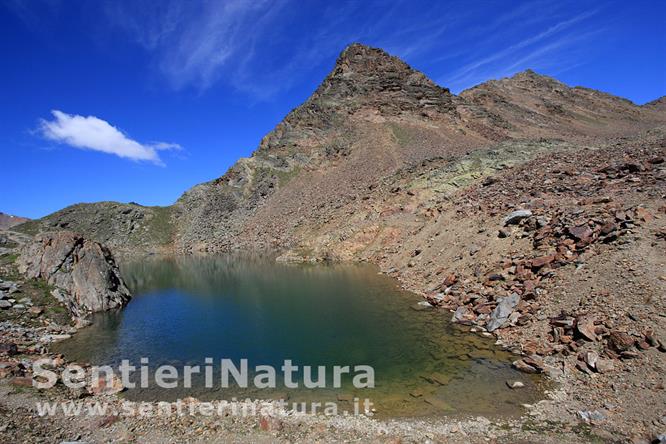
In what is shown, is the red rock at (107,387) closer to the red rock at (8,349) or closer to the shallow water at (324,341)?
the shallow water at (324,341)

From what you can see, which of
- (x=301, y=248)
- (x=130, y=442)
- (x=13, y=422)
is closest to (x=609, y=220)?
(x=130, y=442)

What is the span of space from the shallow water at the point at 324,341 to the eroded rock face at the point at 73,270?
197 cm

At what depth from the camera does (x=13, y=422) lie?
11.0 m

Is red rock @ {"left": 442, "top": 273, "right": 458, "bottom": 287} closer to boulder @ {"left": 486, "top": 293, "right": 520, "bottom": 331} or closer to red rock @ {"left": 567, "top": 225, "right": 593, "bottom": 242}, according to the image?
boulder @ {"left": 486, "top": 293, "right": 520, "bottom": 331}

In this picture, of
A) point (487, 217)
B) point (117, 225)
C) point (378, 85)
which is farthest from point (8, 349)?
point (378, 85)

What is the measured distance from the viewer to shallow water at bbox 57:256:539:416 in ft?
45.7

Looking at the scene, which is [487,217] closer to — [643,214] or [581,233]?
[581,233]

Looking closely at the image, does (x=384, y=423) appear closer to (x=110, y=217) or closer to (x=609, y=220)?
(x=609, y=220)

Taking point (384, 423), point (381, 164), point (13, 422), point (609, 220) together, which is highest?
point (381, 164)

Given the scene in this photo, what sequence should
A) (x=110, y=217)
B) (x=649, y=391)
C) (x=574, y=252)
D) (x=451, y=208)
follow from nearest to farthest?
1. (x=649, y=391)
2. (x=574, y=252)
3. (x=451, y=208)
4. (x=110, y=217)

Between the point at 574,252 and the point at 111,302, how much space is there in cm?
3450

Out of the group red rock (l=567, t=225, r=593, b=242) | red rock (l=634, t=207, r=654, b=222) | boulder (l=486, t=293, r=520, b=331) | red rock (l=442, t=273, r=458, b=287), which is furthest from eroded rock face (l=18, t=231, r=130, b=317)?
red rock (l=634, t=207, r=654, b=222)

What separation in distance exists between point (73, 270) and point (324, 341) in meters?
22.8

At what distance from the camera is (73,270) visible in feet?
96.9
